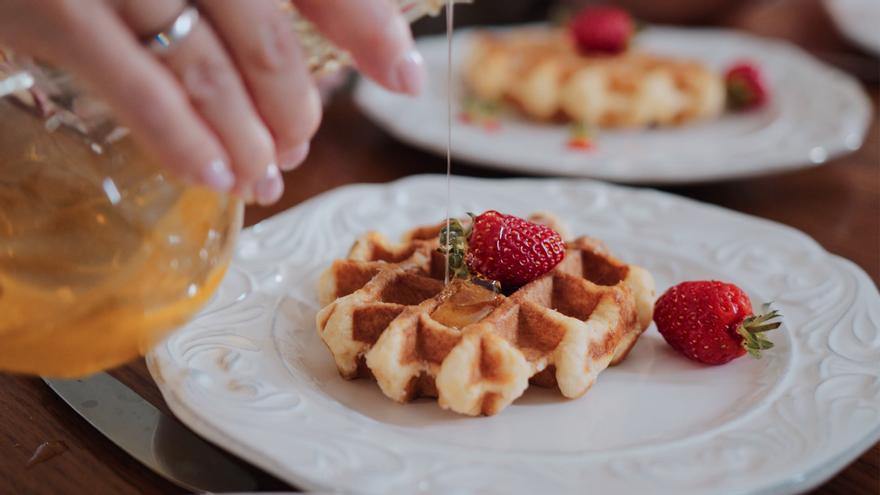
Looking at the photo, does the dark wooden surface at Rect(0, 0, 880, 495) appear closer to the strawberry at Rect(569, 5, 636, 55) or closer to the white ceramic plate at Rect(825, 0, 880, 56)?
the white ceramic plate at Rect(825, 0, 880, 56)

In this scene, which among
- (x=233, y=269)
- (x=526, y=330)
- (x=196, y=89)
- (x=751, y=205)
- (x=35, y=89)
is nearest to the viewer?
(x=196, y=89)

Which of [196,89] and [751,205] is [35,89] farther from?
[751,205]

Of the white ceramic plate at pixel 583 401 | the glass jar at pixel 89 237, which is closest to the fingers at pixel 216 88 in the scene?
the glass jar at pixel 89 237

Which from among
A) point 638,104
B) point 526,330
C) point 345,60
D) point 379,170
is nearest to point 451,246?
point 526,330

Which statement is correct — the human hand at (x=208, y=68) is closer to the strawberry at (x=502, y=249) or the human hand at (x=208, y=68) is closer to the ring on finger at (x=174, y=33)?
the ring on finger at (x=174, y=33)

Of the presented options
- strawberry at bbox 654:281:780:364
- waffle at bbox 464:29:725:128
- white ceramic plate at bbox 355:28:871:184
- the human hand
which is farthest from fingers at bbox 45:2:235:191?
waffle at bbox 464:29:725:128
